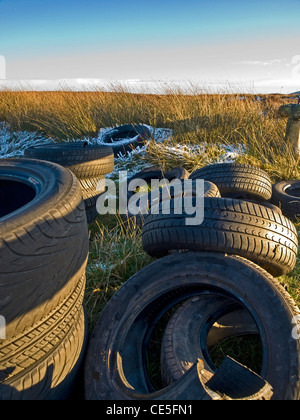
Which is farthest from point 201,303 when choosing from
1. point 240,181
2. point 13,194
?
point 240,181

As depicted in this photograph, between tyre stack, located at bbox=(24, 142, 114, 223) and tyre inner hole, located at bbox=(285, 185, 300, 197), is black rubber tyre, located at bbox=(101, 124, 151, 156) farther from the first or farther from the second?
tyre inner hole, located at bbox=(285, 185, 300, 197)

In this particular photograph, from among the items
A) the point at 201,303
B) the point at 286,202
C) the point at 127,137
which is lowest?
the point at 201,303

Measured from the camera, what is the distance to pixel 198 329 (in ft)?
6.27

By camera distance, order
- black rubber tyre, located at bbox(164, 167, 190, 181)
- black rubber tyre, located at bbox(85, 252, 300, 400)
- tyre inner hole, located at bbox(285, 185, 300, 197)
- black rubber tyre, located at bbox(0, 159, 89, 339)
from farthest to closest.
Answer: tyre inner hole, located at bbox(285, 185, 300, 197) < black rubber tyre, located at bbox(164, 167, 190, 181) < black rubber tyre, located at bbox(85, 252, 300, 400) < black rubber tyre, located at bbox(0, 159, 89, 339)

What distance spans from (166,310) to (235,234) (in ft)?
2.34

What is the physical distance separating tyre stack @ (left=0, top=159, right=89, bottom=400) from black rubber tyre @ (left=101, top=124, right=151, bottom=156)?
4681 millimetres

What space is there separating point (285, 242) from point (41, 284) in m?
1.57

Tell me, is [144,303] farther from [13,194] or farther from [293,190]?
[293,190]

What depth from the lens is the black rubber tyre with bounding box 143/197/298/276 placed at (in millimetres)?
1973

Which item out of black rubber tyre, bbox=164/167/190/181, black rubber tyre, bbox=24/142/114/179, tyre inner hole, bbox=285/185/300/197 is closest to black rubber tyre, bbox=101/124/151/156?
black rubber tyre, bbox=164/167/190/181

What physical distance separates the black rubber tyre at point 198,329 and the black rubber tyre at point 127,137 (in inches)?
190

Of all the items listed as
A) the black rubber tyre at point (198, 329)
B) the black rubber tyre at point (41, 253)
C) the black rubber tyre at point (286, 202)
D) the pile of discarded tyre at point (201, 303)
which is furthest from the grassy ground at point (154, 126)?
the black rubber tyre at point (286, 202)

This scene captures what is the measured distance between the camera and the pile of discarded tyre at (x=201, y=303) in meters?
1.65
